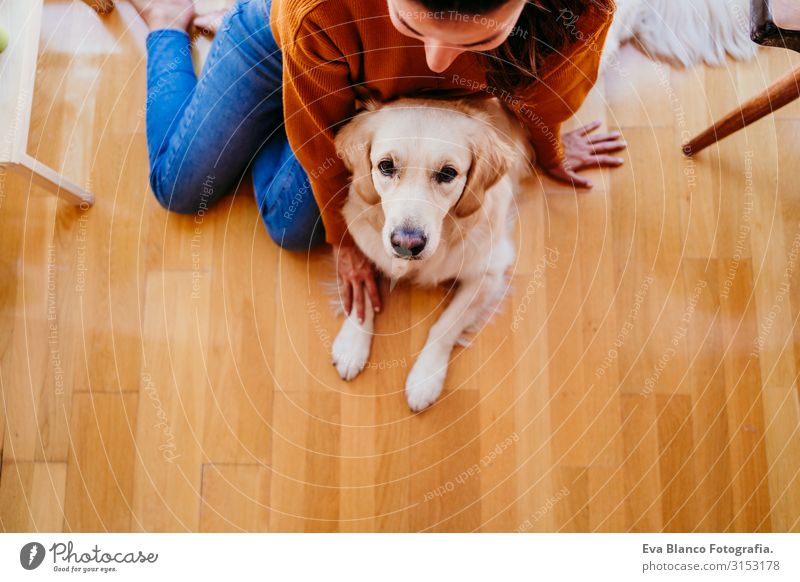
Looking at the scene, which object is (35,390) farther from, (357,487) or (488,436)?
(488,436)

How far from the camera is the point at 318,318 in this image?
5.96 feet

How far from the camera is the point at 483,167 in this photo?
1436 millimetres

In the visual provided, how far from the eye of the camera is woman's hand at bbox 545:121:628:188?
72.8 inches

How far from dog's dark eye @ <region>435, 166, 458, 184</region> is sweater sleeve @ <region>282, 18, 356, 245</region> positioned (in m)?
0.26

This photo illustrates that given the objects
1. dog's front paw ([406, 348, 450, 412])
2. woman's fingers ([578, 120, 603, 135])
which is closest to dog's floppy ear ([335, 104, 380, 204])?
dog's front paw ([406, 348, 450, 412])

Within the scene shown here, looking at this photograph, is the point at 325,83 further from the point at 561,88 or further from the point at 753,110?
the point at 753,110

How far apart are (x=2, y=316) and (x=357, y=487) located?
122 cm

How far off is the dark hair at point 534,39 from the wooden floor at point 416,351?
534 mm

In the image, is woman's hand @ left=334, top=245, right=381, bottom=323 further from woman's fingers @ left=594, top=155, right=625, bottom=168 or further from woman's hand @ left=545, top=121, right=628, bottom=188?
woman's fingers @ left=594, top=155, right=625, bottom=168

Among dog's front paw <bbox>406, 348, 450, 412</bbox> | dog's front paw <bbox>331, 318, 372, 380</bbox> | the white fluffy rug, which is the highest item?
the white fluffy rug

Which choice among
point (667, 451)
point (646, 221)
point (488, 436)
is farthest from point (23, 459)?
point (646, 221)
